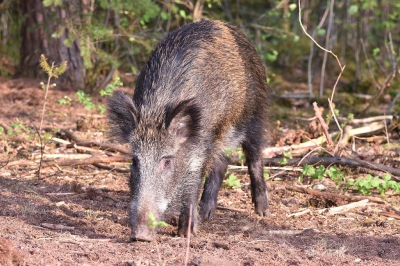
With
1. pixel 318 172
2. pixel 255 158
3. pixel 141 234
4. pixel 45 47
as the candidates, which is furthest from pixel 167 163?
pixel 45 47

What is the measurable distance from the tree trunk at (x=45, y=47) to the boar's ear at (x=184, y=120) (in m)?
4.25

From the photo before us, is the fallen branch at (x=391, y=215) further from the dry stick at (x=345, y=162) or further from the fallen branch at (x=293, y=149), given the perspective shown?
the fallen branch at (x=293, y=149)

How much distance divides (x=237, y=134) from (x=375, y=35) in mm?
7900

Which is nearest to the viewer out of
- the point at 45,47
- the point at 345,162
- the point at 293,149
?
the point at 345,162

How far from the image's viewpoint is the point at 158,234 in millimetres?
4828

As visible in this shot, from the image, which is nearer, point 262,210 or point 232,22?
point 262,210

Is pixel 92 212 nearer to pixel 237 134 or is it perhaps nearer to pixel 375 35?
pixel 237 134

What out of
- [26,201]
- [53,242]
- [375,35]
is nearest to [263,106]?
[26,201]

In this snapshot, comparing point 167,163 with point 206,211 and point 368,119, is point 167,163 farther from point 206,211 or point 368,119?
point 368,119

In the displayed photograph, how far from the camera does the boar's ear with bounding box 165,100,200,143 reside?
4609 mm

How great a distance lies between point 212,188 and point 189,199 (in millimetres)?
788

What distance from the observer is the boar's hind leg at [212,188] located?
5.52 m

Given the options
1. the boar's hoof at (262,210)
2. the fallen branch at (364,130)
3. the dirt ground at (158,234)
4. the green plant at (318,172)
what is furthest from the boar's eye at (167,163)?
the fallen branch at (364,130)

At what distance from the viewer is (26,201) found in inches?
210
